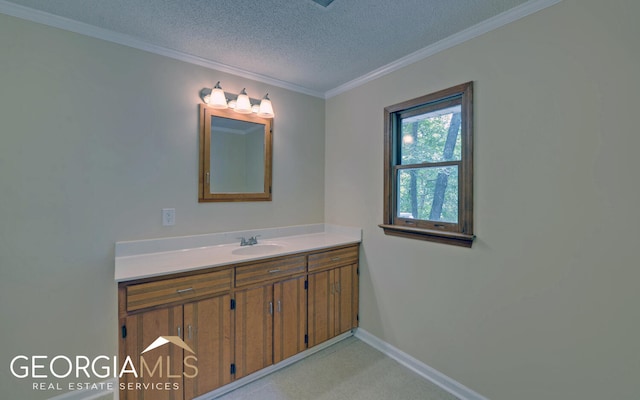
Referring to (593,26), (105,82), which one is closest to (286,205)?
(105,82)

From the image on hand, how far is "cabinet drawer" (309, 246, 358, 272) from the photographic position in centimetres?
233

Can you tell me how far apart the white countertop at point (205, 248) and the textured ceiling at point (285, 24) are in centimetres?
145

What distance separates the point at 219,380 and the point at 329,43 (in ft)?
7.99

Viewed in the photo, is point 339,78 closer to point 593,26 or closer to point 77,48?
point 593,26

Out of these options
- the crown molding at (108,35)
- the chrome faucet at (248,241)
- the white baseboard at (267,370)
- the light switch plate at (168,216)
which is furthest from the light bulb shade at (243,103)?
the white baseboard at (267,370)

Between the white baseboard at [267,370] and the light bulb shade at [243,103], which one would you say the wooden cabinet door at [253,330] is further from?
the light bulb shade at [243,103]

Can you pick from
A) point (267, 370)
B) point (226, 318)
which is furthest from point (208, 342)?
point (267, 370)

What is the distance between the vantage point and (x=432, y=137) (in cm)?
214

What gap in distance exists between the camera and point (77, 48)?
179 cm

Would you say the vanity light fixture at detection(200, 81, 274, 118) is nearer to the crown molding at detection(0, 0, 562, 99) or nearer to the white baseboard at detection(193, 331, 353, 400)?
the crown molding at detection(0, 0, 562, 99)

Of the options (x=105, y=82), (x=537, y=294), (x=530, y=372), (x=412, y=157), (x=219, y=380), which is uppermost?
(x=105, y=82)

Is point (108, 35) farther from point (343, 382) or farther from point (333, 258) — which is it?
point (343, 382)

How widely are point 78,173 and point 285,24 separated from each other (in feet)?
5.42

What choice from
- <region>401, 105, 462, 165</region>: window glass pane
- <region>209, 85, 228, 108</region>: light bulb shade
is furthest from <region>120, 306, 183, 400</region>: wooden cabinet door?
<region>401, 105, 462, 165</region>: window glass pane
